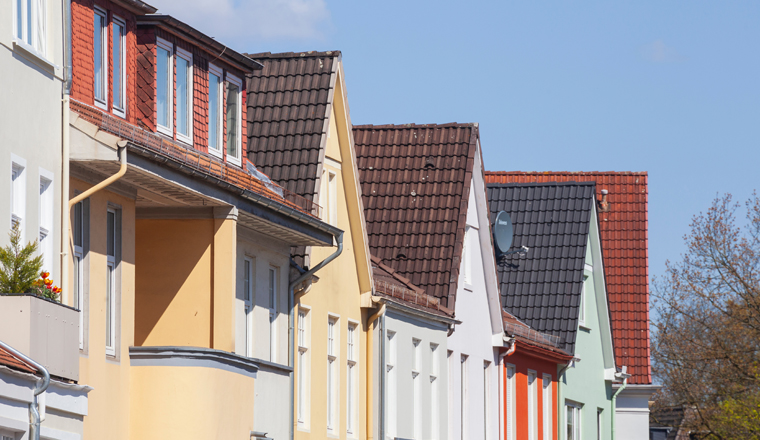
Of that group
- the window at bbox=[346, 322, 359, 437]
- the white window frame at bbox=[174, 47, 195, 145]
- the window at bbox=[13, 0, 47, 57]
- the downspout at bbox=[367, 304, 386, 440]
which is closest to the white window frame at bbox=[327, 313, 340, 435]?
the window at bbox=[346, 322, 359, 437]

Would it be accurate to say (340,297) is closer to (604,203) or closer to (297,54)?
(297,54)

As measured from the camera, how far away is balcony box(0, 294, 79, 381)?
13359 millimetres

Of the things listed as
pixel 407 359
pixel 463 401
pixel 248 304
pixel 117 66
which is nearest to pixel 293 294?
pixel 248 304

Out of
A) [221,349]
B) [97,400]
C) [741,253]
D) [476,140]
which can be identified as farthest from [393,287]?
[741,253]

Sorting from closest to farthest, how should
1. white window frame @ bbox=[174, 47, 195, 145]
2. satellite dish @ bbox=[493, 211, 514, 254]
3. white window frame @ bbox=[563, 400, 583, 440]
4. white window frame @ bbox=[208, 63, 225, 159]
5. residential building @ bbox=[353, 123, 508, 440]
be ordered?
white window frame @ bbox=[174, 47, 195, 145]
white window frame @ bbox=[208, 63, 225, 159]
residential building @ bbox=[353, 123, 508, 440]
satellite dish @ bbox=[493, 211, 514, 254]
white window frame @ bbox=[563, 400, 583, 440]

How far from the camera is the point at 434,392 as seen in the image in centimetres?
2908

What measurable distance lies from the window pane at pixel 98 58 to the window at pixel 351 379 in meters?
9.07

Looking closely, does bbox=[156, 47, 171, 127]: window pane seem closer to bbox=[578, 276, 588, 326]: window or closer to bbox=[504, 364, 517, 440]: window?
bbox=[504, 364, 517, 440]: window

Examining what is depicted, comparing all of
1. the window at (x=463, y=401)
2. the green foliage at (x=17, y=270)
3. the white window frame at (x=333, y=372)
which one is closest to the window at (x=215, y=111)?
the white window frame at (x=333, y=372)

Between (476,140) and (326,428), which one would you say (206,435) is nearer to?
(326,428)

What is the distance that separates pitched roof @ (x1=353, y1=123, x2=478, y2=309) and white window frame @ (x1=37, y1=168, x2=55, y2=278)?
14.9 metres

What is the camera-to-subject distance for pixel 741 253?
4694cm

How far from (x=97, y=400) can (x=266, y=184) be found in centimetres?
589

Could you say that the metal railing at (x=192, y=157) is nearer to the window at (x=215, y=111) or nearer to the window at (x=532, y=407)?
the window at (x=215, y=111)
